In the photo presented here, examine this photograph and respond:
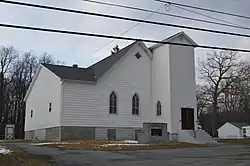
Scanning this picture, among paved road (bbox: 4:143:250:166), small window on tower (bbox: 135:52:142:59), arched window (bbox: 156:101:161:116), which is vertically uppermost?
small window on tower (bbox: 135:52:142:59)

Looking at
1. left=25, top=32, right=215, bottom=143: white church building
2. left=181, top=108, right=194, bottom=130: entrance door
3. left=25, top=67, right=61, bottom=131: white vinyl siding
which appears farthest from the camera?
left=181, top=108, right=194, bottom=130: entrance door

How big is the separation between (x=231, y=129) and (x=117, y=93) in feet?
129

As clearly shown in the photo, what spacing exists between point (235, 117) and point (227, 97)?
9.42m

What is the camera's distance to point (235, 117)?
6681 centimetres

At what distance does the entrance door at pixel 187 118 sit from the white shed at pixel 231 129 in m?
34.9

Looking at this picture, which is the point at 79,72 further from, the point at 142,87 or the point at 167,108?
the point at 167,108

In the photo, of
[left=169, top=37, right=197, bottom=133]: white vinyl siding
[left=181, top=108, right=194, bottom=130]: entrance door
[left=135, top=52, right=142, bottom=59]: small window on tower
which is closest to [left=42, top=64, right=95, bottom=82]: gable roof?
[left=135, top=52, right=142, bottom=59]: small window on tower

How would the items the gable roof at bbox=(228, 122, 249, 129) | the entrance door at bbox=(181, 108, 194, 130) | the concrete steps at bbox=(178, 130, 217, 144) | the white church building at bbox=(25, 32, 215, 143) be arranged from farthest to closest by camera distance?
the gable roof at bbox=(228, 122, 249, 129), the entrance door at bbox=(181, 108, 194, 130), the white church building at bbox=(25, 32, 215, 143), the concrete steps at bbox=(178, 130, 217, 144)

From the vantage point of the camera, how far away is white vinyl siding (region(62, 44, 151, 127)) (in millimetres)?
31062

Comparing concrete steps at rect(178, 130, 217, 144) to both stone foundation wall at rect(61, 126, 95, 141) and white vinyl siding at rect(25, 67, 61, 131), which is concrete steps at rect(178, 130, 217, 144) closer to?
stone foundation wall at rect(61, 126, 95, 141)

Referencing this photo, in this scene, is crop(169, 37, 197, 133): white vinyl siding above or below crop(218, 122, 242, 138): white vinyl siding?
above

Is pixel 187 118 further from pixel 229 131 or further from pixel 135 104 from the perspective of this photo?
pixel 229 131

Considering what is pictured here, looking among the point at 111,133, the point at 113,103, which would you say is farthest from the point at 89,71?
the point at 111,133

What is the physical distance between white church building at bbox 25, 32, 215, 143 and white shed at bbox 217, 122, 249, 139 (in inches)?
1372
